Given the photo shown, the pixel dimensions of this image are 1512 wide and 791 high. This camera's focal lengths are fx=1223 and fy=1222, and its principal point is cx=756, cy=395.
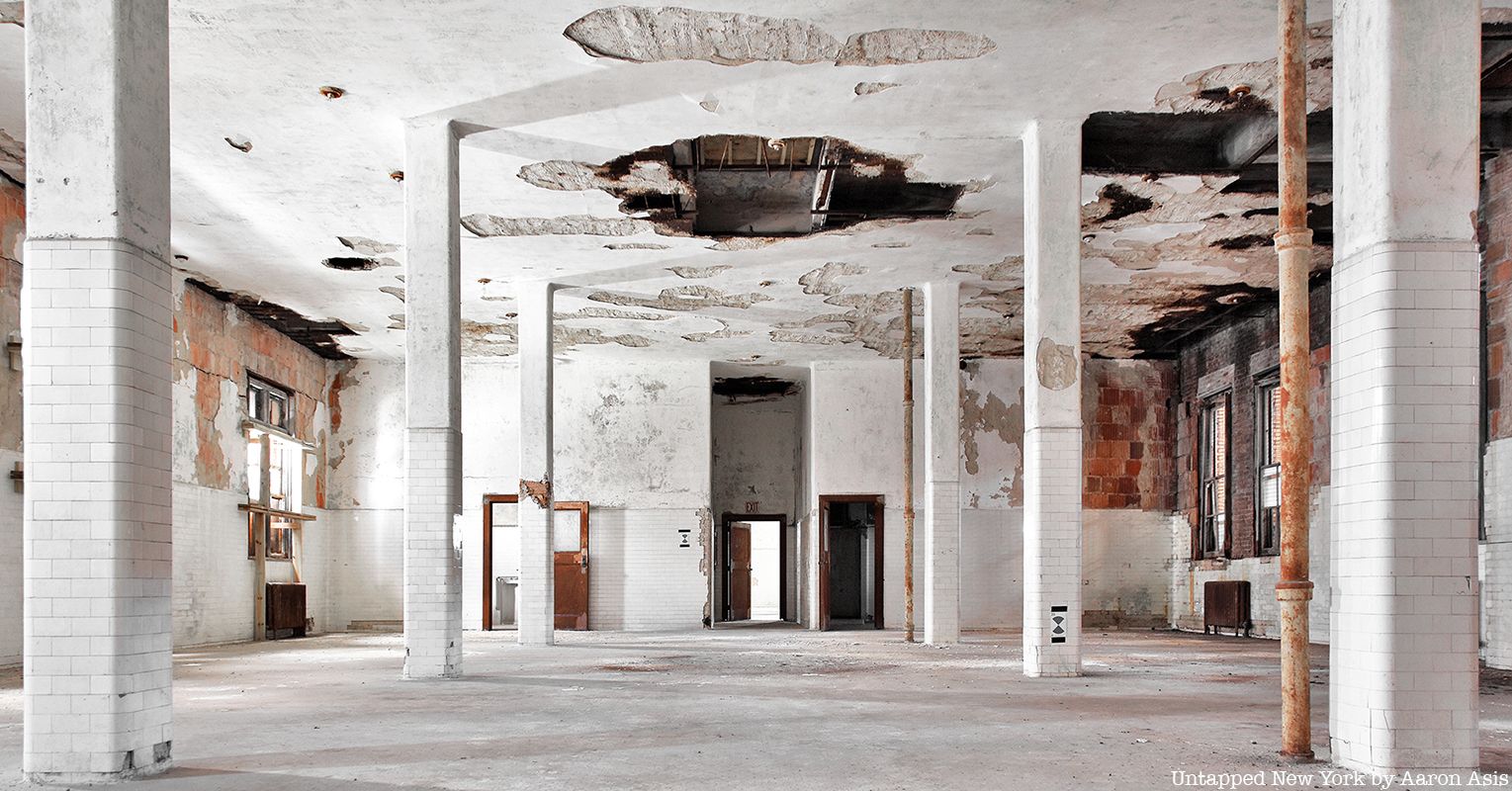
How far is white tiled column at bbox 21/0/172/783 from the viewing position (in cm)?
556

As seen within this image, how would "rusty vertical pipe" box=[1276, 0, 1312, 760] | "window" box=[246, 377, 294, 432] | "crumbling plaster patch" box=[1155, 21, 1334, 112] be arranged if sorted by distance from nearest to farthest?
"rusty vertical pipe" box=[1276, 0, 1312, 760]
"crumbling plaster patch" box=[1155, 21, 1334, 112]
"window" box=[246, 377, 294, 432]

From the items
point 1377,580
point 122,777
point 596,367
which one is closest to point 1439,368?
point 1377,580

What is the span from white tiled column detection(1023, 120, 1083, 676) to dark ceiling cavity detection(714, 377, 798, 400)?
43.8ft

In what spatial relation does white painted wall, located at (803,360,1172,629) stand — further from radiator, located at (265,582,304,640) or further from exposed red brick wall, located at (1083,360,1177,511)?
radiator, located at (265,582,304,640)

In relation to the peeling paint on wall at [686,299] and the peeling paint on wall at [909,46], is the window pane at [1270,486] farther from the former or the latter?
the peeling paint on wall at [909,46]

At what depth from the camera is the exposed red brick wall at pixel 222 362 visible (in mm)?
16625

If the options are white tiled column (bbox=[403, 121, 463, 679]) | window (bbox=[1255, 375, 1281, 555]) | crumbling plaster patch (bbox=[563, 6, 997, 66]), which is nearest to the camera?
crumbling plaster patch (bbox=[563, 6, 997, 66])

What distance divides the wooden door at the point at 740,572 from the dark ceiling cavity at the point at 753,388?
14.2ft

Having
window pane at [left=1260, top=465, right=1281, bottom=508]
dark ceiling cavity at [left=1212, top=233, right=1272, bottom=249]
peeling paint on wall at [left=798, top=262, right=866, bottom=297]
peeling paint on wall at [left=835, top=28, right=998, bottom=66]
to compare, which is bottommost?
window pane at [left=1260, top=465, right=1281, bottom=508]

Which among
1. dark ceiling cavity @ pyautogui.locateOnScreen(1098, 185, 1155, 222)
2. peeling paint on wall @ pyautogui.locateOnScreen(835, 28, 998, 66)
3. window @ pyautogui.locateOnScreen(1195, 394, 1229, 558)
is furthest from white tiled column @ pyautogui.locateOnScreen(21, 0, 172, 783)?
window @ pyautogui.locateOnScreen(1195, 394, 1229, 558)

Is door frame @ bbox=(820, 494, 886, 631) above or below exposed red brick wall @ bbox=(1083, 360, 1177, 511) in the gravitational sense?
below

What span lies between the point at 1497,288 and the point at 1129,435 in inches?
412

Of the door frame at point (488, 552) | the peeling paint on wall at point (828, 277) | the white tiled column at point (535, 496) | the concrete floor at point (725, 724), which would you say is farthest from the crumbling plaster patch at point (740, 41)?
the door frame at point (488, 552)

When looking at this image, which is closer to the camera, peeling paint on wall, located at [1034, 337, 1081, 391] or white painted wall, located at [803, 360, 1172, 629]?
peeling paint on wall, located at [1034, 337, 1081, 391]
